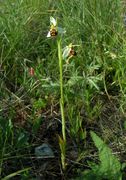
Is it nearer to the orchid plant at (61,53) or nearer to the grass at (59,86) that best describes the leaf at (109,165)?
the grass at (59,86)

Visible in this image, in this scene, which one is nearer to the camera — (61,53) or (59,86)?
(61,53)

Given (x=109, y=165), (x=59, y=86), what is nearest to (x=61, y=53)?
(x=59, y=86)

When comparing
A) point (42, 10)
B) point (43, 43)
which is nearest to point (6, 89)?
point (43, 43)

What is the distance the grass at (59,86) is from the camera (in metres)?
1.92

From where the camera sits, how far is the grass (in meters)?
1.92

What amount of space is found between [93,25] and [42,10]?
422 mm

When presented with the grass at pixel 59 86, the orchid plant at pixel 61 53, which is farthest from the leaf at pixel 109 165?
the orchid plant at pixel 61 53

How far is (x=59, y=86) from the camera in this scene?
6.90ft

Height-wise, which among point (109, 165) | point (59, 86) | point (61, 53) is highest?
point (61, 53)

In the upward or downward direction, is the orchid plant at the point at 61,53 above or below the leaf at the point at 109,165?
above

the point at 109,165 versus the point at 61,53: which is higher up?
the point at 61,53

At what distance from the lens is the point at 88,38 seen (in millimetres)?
2480

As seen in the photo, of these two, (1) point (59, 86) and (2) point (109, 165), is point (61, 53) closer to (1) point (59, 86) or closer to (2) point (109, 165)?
(1) point (59, 86)

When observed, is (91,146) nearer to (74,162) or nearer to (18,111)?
(74,162)
